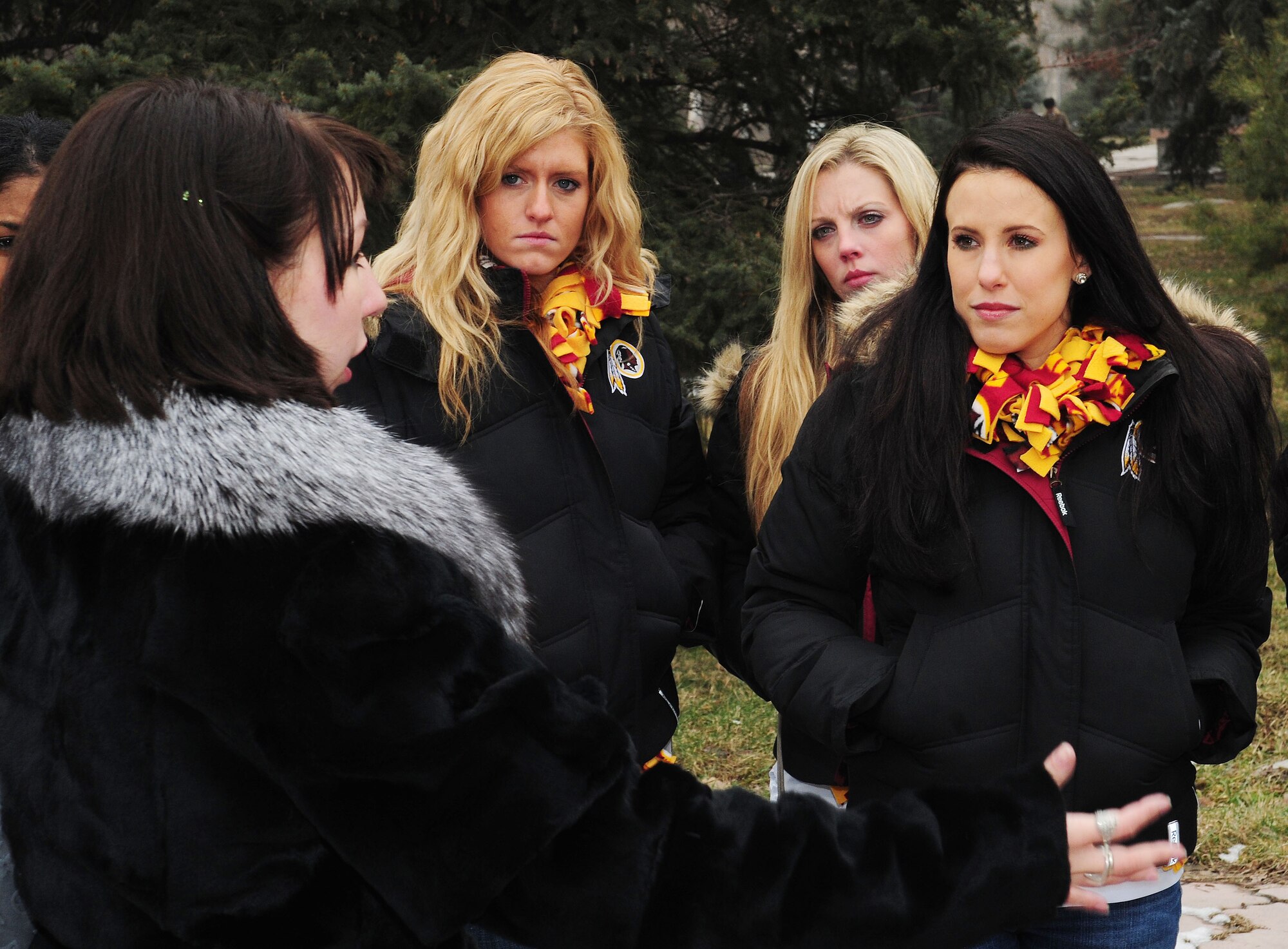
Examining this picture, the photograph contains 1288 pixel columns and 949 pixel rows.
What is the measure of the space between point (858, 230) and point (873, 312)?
782mm

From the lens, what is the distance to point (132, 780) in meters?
1.40

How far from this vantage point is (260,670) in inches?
53.1

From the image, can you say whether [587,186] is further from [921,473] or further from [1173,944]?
[1173,944]

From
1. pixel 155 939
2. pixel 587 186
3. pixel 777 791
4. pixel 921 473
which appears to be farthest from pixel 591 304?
pixel 155 939

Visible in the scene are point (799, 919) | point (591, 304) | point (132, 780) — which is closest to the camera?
point (132, 780)

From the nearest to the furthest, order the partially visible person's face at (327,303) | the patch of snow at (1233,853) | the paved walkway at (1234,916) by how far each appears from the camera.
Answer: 1. the partially visible person's face at (327,303)
2. the paved walkway at (1234,916)
3. the patch of snow at (1233,853)

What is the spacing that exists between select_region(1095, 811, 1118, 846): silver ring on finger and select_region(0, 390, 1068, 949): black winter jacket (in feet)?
0.99

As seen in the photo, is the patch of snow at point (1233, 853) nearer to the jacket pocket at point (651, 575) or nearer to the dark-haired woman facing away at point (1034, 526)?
the dark-haired woman facing away at point (1034, 526)

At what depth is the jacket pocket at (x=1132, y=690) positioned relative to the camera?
7.00ft

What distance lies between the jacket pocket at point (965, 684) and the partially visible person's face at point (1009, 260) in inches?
21.3

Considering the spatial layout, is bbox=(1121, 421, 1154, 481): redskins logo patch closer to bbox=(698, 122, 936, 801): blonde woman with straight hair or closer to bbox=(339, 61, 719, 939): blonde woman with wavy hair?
bbox=(698, 122, 936, 801): blonde woman with straight hair

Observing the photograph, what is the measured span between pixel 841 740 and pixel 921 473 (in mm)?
507

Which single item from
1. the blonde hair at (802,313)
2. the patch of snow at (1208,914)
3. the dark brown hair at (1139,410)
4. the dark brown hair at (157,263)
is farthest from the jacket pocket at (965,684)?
the patch of snow at (1208,914)

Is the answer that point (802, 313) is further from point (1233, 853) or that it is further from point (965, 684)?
point (1233, 853)
